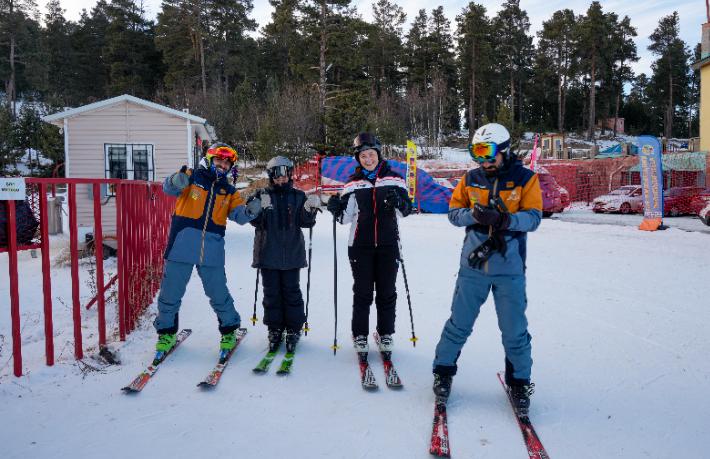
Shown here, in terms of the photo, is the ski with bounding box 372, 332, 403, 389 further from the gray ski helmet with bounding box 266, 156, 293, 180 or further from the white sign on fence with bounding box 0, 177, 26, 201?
the white sign on fence with bounding box 0, 177, 26, 201

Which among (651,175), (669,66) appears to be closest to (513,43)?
(669,66)

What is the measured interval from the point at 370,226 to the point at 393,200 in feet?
0.91

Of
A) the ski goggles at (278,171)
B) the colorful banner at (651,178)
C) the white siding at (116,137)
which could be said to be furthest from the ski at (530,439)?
the colorful banner at (651,178)

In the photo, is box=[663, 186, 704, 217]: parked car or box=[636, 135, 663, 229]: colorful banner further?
box=[663, 186, 704, 217]: parked car

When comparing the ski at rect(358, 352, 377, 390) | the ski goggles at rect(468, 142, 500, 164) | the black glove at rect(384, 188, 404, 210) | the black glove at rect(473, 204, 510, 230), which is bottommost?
the ski at rect(358, 352, 377, 390)

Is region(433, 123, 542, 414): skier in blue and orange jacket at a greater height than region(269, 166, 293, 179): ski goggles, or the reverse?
region(269, 166, 293, 179): ski goggles

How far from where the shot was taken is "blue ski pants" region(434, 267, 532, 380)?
3139mm

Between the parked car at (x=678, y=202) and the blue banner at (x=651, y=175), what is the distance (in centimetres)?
669

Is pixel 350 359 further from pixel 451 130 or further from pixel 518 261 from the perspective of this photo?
pixel 451 130

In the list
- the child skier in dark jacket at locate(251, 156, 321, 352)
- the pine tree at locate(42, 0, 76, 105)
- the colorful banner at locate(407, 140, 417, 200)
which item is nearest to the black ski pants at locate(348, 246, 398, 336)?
the child skier in dark jacket at locate(251, 156, 321, 352)

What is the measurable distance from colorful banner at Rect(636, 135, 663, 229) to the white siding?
11514 millimetres

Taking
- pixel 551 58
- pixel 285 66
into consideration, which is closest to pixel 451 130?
pixel 551 58

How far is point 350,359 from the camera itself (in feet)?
13.5

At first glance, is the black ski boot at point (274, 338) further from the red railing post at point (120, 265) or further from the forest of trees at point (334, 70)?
the forest of trees at point (334, 70)
